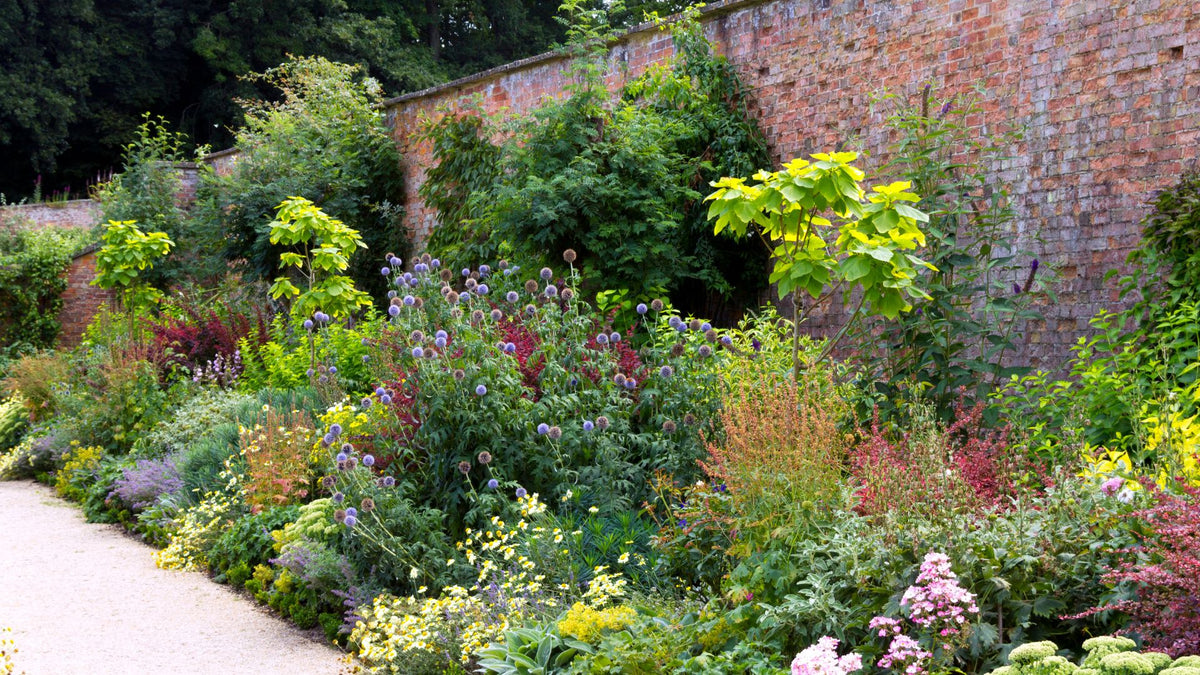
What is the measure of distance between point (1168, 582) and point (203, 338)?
9322 mm

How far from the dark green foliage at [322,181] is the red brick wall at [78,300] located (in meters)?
3.85

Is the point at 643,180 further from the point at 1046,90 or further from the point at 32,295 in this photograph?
the point at 32,295

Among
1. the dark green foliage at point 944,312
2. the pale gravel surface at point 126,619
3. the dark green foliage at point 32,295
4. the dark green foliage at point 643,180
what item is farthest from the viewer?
the dark green foliage at point 32,295

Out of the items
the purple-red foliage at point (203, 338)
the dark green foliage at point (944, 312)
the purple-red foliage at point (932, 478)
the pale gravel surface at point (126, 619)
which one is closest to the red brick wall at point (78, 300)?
the purple-red foliage at point (203, 338)

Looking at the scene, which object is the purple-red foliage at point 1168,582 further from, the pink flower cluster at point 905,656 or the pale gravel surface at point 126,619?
the pale gravel surface at point 126,619

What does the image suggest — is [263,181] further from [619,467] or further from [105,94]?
[105,94]

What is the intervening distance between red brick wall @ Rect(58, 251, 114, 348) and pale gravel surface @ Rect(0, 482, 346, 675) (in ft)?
28.9

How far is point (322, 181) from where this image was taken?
11039 mm

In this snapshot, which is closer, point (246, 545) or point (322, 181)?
point (246, 545)

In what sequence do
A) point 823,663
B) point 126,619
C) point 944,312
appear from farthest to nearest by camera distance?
point 944,312, point 126,619, point 823,663

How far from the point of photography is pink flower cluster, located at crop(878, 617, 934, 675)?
273 cm

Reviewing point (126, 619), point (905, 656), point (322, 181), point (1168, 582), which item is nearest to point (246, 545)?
point (126, 619)

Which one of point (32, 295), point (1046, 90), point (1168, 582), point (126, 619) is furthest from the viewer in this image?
point (32, 295)

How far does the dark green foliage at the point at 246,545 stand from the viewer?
5570 millimetres
